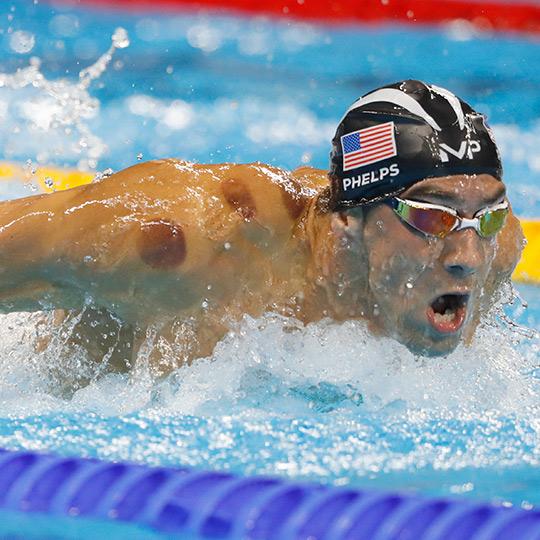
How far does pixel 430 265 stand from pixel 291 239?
31 cm

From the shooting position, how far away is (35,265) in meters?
1.94

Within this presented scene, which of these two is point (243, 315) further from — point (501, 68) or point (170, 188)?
point (501, 68)

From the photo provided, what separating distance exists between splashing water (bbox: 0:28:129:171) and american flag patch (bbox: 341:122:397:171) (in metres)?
2.51

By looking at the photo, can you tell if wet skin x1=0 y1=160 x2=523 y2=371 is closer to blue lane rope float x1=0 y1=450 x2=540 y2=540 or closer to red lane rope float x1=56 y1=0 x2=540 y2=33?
blue lane rope float x1=0 y1=450 x2=540 y2=540

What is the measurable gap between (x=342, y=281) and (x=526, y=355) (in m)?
0.99

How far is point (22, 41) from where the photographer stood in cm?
515

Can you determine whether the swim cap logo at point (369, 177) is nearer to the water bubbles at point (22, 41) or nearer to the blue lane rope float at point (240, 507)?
the blue lane rope float at point (240, 507)

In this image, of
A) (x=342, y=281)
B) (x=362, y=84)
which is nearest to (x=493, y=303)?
(x=342, y=281)

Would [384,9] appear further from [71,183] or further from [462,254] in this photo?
[462,254]

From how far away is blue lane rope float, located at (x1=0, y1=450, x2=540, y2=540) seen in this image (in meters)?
1.47

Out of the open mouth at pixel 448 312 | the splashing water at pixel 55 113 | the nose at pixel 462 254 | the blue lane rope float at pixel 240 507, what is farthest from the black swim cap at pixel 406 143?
the splashing water at pixel 55 113

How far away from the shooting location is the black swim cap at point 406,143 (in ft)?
6.36

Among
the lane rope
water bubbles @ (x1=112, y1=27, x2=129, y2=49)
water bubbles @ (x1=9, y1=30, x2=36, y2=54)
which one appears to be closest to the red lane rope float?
water bubbles @ (x1=112, y1=27, x2=129, y2=49)

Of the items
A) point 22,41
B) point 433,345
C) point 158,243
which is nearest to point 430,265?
point 433,345
